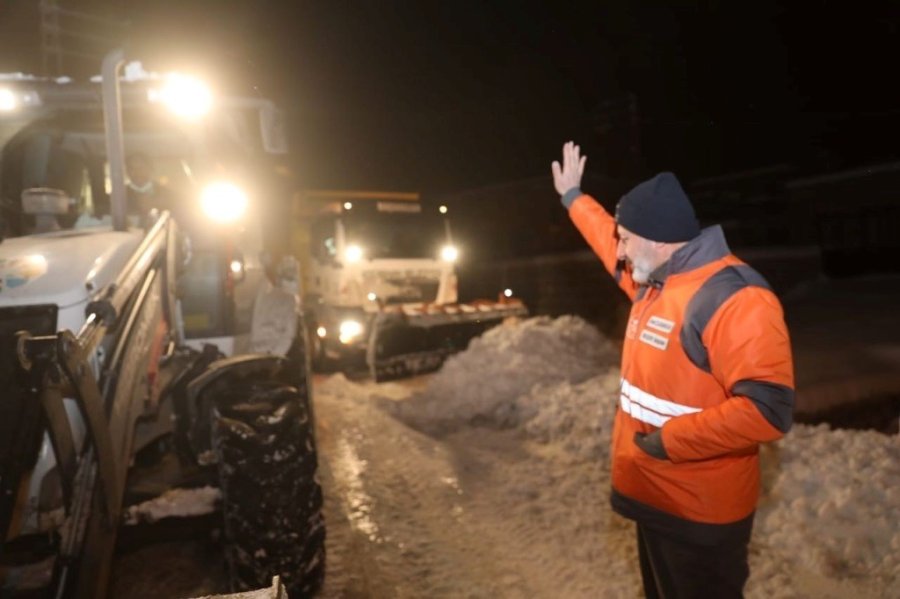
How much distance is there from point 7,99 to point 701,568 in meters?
4.58

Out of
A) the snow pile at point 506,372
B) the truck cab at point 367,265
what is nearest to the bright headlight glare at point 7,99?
the snow pile at point 506,372

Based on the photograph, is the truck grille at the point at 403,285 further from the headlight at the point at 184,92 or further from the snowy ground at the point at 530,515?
the headlight at the point at 184,92

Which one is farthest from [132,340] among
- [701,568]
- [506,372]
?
[506,372]

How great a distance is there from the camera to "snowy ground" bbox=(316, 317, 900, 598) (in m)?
3.85

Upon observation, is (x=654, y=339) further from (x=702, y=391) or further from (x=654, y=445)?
(x=654, y=445)

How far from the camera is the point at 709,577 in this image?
7.30 ft

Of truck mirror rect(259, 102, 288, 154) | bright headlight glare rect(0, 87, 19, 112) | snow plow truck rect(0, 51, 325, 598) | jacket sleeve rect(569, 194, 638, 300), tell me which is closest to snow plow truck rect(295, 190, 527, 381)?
snow plow truck rect(0, 51, 325, 598)

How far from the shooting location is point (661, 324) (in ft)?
7.42

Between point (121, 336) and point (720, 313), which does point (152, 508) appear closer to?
point (121, 336)

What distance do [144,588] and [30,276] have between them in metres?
1.99

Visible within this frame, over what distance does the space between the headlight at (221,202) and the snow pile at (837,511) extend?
438cm

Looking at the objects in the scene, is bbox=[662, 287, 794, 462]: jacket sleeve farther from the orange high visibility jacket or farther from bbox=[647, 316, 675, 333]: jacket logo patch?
bbox=[647, 316, 675, 333]: jacket logo patch

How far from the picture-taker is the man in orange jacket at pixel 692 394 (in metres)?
1.96

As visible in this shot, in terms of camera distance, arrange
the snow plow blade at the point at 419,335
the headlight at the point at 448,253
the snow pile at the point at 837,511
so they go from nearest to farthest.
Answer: the snow pile at the point at 837,511 < the snow plow blade at the point at 419,335 < the headlight at the point at 448,253
